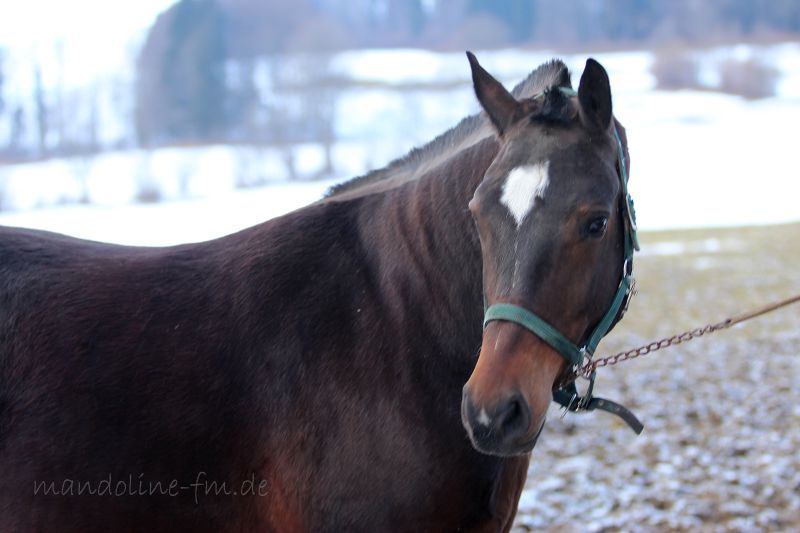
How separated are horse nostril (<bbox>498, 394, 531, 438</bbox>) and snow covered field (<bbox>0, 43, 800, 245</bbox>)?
1210 cm

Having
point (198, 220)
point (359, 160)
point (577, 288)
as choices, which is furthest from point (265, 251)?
point (359, 160)

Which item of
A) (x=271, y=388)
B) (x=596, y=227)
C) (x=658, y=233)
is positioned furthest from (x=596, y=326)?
(x=658, y=233)

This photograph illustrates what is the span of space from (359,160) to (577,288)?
2242 centimetres

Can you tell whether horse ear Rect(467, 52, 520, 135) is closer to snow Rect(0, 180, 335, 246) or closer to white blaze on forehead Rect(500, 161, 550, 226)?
white blaze on forehead Rect(500, 161, 550, 226)

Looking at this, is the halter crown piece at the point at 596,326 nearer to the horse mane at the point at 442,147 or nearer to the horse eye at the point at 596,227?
the horse eye at the point at 596,227

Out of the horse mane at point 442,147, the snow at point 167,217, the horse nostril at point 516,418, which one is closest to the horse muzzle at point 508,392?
the horse nostril at point 516,418

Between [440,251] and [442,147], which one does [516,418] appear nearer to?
[440,251]

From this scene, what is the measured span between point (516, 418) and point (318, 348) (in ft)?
2.25

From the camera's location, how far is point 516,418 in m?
1.92

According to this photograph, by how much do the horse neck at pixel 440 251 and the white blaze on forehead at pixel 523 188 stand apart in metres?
0.31

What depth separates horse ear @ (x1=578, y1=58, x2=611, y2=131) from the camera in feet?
6.96

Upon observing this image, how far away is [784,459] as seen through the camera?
539cm

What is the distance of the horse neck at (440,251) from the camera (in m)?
2.36

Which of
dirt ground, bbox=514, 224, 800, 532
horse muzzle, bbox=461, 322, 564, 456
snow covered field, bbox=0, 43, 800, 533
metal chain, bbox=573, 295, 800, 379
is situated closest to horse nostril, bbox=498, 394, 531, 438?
horse muzzle, bbox=461, 322, 564, 456
